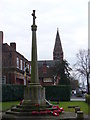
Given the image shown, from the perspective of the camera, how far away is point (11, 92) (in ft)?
136

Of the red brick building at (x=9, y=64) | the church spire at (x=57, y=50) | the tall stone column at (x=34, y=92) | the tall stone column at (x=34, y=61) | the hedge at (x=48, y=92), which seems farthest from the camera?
the church spire at (x=57, y=50)

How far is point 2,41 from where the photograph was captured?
51.0 m

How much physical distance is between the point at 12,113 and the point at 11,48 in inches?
1335

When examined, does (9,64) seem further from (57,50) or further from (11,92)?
(57,50)

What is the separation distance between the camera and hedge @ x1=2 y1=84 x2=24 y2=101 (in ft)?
135

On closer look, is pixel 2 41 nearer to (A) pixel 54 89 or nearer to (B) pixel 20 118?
(A) pixel 54 89

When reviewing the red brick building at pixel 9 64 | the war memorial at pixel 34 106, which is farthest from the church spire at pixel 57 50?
the war memorial at pixel 34 106

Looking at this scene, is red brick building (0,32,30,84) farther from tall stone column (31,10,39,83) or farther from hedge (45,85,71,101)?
tall stone column (31,10,39,83)

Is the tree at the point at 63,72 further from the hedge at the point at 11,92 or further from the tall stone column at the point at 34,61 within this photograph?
the tall stone column at the point at 34,61

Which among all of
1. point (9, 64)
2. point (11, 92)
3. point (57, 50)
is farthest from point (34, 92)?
point (57, 50)

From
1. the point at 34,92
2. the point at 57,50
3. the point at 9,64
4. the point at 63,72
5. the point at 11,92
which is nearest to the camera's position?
the point at 34,92

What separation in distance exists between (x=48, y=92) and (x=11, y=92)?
20.8 ft

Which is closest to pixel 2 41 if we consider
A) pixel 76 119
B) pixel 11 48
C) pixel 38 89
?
pixel 11 48

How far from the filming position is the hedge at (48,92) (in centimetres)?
4157
